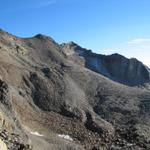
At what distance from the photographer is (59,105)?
69812 mm

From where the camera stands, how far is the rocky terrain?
50.6 meters

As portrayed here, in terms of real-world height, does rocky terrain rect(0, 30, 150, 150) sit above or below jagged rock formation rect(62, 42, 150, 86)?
below

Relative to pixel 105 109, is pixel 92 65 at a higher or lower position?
higher

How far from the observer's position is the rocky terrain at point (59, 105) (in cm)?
5058

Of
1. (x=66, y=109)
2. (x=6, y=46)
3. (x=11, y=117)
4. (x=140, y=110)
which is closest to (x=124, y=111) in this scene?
(x=140, y=110)

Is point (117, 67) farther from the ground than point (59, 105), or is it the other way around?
point (117, 67)

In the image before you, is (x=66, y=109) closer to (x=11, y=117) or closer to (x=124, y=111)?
(x=124, y=111)

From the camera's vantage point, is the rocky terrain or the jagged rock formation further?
the jagged rock formation

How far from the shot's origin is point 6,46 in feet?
292

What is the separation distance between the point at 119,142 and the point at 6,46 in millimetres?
38011

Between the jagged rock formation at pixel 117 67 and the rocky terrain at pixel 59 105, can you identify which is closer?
the rocky terrain at pixel 59 105

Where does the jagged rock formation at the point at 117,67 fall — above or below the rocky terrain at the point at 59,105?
above

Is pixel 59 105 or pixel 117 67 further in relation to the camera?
pixel 117 67

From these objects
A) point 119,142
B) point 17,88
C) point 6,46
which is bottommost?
point 119,142
